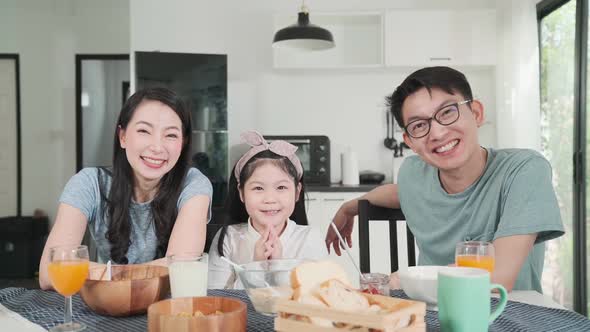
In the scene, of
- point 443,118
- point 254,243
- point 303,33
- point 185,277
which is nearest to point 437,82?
point 443,118

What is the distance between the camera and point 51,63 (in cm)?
570

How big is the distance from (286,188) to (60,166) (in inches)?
179

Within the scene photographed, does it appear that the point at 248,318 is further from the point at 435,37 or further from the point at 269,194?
the point at 435,37

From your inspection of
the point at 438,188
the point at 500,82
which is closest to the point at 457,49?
the point at 500,82

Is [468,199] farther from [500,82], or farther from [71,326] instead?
[500,82]

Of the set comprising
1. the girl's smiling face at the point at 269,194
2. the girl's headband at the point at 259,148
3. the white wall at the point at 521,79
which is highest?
the white wall at the point at 521,79

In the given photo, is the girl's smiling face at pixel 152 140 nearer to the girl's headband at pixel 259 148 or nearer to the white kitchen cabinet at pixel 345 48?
the girl's headband at pixel 259 148

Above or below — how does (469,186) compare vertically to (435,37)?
below

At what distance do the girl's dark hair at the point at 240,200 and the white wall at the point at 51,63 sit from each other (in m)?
4.13

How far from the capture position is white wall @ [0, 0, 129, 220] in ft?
18.5

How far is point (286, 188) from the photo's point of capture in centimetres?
186

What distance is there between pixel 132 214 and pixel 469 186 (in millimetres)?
1095

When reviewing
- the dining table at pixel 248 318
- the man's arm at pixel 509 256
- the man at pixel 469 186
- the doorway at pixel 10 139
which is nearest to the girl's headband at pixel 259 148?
the man at pixel 469 186

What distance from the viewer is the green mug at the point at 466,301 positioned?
927 mm
